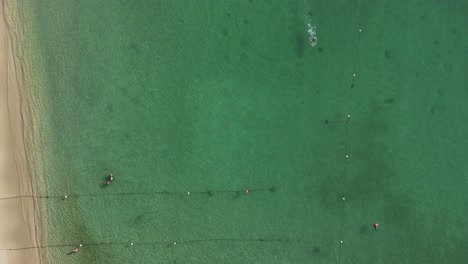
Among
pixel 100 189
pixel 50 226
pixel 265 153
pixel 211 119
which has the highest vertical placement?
pixel 211 119

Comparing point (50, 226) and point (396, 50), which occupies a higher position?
point (396, 50)

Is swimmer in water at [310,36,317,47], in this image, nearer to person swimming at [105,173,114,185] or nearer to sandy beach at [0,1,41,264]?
person swimming at [105,173,114,185]

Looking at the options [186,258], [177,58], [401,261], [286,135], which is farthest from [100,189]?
[401,261]

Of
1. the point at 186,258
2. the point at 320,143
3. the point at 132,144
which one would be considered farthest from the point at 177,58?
the point at 186,258

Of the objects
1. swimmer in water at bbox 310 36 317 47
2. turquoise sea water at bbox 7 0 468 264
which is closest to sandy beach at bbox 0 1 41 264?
turquoise sea water at bbox 7 0 468 264

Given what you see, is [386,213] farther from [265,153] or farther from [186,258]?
[186,258]

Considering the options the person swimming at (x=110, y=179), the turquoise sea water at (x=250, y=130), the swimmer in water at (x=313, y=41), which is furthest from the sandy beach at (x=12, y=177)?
the swimmer in water at (x=313, y=41)
